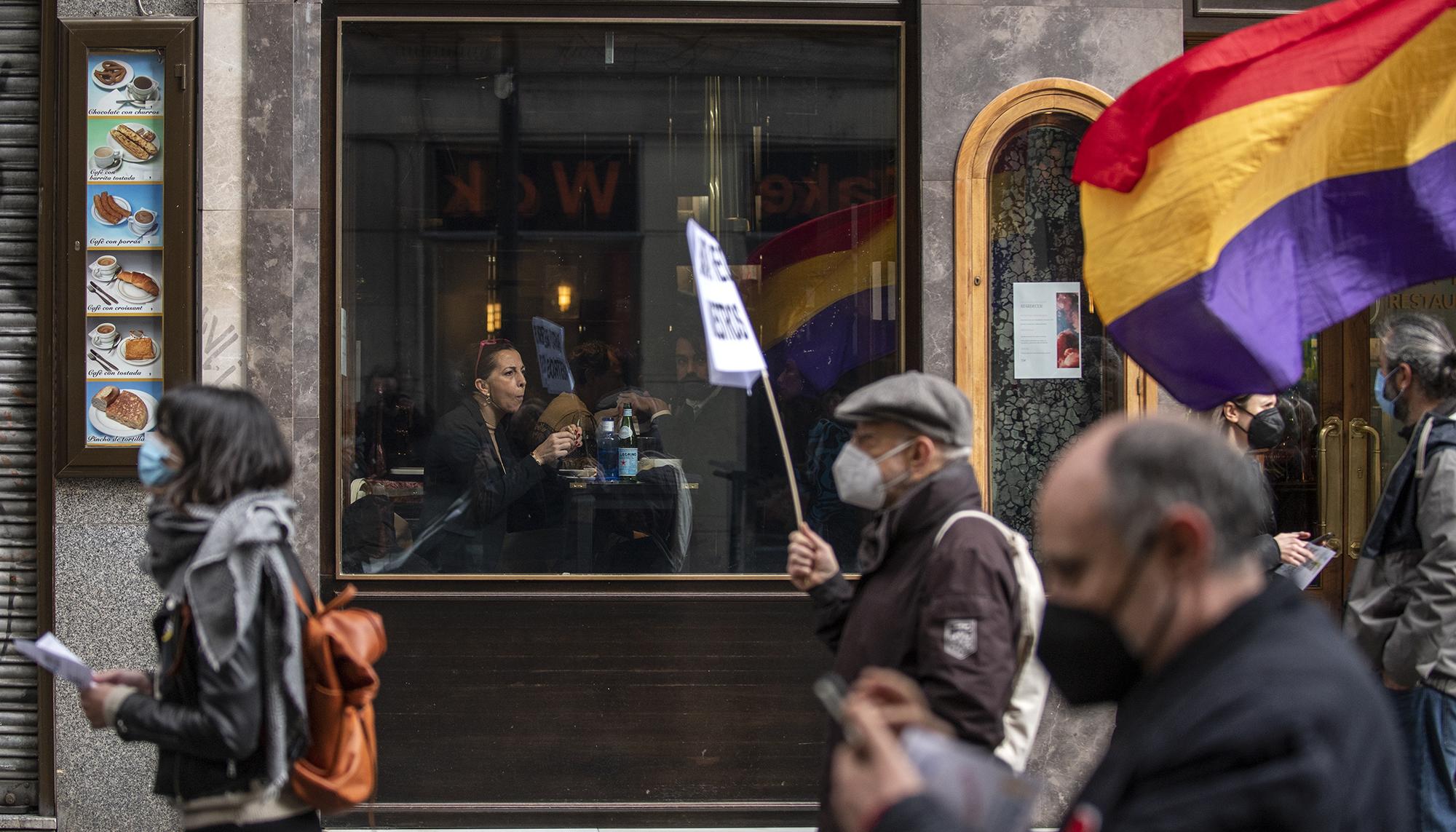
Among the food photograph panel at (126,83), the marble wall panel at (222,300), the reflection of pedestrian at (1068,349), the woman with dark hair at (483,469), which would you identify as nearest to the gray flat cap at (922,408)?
the reflection of pedestrian at (1068,349)

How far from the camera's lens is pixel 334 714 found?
316 cm

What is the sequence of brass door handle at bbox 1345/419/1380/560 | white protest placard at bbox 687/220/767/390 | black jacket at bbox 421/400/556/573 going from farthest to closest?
1. brass door handle at bbox 1345/419/1380/560
2. black jacket at bbox 421/400/556/573
3. white protest placard at bbox 687/220/767/390

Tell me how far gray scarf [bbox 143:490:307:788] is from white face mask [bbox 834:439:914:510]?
1441 millimetres

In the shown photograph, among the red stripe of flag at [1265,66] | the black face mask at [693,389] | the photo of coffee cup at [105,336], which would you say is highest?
the red stripe of flag at [1265,66]

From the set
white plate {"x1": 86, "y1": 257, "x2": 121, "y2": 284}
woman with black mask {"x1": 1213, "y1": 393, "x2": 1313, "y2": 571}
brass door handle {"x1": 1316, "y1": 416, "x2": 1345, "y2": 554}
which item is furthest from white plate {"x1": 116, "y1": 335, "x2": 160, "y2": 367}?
brass door handle {"x1": 1316, "y1": 416, "x2": 1345, "y2": 554}

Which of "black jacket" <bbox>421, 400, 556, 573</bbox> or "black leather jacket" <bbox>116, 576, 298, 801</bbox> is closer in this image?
"black leather jacket" <bbox>116, 576, 298, 801</bbox>

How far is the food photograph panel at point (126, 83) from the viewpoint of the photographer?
5.92 metres

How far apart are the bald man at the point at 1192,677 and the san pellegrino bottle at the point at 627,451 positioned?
466 cm

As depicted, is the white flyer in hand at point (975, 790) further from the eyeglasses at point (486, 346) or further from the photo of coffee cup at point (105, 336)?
the photo of coffee cup at point (105, 336)

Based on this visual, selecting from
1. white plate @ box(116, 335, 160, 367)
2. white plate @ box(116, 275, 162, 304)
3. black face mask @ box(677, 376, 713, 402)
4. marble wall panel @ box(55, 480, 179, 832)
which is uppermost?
white plate @ box(116, 275, 162, 304)

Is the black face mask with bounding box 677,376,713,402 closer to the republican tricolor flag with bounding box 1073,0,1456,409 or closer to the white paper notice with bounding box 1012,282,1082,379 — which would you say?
the white paper notice with bounding box 1012,282,1082,379

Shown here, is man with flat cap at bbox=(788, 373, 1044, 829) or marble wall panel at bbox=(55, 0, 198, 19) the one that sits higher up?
marble wall panel at bbox=(55, 0, 198, 19)

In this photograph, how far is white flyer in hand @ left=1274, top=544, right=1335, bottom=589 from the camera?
513 centimetres

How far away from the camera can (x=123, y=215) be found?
592cm
